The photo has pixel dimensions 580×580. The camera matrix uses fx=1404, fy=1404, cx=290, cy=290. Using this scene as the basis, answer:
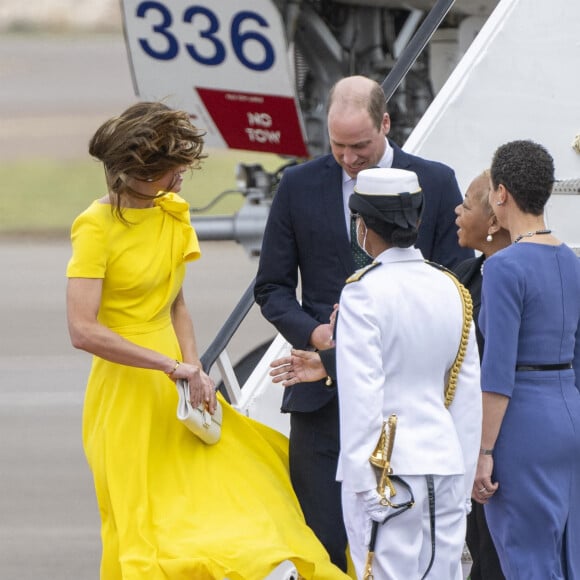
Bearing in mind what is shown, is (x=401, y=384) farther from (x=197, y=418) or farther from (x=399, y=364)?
(x=197, y=418)

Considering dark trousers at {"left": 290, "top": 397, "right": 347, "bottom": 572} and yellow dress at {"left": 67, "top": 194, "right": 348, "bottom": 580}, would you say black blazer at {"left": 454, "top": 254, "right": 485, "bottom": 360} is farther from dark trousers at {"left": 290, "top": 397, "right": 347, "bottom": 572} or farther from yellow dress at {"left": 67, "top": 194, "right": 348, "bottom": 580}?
yellow dress at {"left": 67, "top": 194, "right": 348, "bottom": 580}

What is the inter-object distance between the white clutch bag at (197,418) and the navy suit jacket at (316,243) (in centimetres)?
20

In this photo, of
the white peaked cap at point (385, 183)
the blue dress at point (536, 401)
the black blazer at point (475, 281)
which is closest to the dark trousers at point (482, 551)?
the blue dress at point (536, 401)

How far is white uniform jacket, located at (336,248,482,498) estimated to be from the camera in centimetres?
268

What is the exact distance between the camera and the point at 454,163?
3895 mm

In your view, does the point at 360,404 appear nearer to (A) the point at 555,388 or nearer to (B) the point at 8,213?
(A) the point at 555,388

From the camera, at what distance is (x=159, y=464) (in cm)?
339

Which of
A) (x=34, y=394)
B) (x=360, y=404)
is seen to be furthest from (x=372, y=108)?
(x=34, y=394)

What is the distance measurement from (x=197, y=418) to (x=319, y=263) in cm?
50

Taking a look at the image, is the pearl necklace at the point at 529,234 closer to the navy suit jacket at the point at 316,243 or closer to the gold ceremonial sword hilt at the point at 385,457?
the navy suit jacket at the point at 316,243

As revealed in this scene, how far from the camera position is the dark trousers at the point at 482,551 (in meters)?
3.44

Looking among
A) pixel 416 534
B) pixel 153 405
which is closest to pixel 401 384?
pixel 416 534

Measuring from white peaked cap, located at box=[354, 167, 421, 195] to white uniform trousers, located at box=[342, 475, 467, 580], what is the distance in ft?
1.85

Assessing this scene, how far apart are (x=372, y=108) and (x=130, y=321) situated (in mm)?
772
